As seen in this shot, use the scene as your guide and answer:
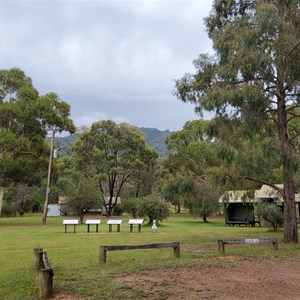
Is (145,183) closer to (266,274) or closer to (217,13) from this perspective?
(217,13)

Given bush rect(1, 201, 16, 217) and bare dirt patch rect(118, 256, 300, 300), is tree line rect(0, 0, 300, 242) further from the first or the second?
bush rect(1, 201, 16, 217)

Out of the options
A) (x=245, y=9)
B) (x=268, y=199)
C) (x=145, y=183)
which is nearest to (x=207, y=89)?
(x=245, y=9)

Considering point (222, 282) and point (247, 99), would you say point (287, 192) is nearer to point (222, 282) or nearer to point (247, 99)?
point (247, 99)

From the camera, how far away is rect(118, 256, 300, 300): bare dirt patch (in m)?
6.31

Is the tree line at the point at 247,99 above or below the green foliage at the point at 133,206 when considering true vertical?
above

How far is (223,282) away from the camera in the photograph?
7.29 metres

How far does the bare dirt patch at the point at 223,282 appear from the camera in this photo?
20.7ft

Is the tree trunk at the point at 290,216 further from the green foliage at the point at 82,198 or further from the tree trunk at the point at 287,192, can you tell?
the green foliage at the point at 82,198

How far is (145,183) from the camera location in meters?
55.6

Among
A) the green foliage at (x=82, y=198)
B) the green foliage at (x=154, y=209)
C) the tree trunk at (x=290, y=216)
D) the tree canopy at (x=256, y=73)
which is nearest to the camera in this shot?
the tree canopy at (x=256, y=73)

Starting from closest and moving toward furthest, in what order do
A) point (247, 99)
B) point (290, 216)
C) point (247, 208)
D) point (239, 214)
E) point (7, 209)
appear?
point (247, 99), point (290, 216), point (247, 208), point (239, 214), point (7, 209)

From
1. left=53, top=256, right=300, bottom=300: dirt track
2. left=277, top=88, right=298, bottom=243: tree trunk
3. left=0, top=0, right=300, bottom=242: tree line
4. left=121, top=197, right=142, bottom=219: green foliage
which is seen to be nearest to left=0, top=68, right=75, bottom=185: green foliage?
left=121, top=197, right=142, bottom=219: green foliage

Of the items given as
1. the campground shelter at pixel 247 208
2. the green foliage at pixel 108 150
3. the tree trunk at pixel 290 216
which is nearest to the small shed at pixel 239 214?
the campground shelter at pixel 247 208

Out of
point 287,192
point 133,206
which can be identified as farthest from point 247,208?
point 287,192
